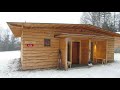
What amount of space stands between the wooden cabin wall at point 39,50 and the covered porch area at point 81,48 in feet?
2.04

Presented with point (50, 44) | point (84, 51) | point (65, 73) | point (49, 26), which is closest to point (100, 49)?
point (84, 51)

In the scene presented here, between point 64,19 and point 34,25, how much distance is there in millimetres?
58604

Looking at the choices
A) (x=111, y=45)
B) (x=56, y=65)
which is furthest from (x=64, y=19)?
(x=56, y=65)

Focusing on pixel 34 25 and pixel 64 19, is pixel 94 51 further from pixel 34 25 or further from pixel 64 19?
pixel 64 19

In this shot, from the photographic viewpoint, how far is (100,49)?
17.6 meters

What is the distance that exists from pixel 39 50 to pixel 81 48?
4.31 metres

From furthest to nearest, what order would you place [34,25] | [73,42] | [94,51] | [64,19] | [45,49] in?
[64,19]
[94,51]
[73,42]
[45,49]
[34,25]

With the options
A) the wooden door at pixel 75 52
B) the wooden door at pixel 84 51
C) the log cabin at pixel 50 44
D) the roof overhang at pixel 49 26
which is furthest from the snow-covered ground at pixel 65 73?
the wooden door at pixel 75 52

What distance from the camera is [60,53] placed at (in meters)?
13.8

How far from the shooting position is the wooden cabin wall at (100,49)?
1725 centimetres

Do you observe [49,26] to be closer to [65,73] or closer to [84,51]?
[65,73]

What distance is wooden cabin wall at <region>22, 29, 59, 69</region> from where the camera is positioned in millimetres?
12602

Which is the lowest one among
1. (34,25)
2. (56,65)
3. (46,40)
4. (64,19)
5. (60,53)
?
(56,65)

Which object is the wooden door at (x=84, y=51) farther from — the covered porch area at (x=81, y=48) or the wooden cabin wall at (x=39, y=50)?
the wooden cabin wall at (x=39, y=50)
